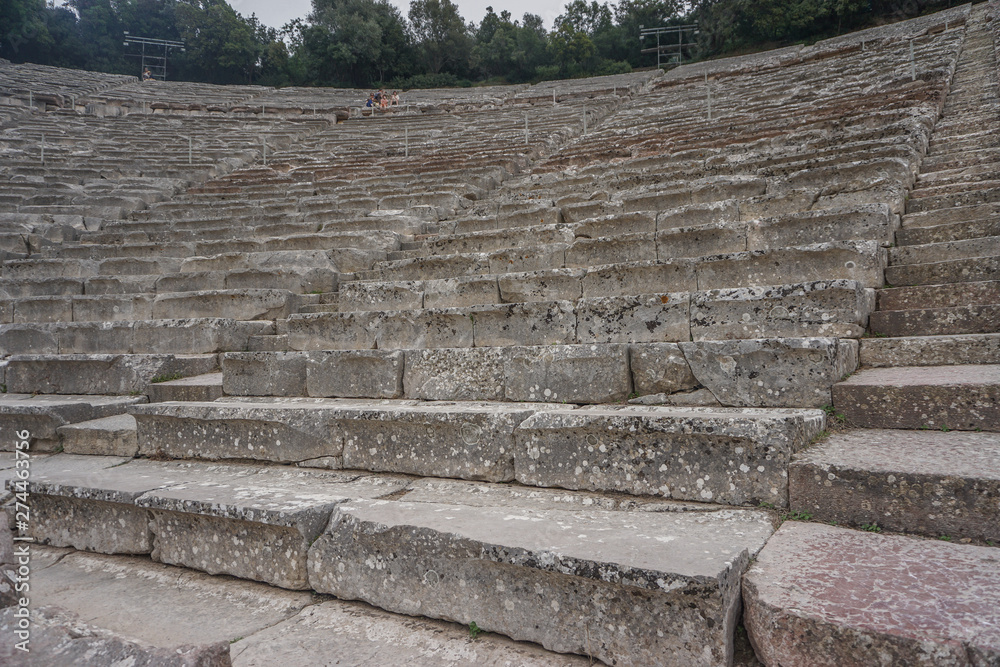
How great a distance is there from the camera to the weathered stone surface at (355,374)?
11.3 ft

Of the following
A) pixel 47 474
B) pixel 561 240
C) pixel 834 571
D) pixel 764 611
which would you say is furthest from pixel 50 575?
pixel 561 240

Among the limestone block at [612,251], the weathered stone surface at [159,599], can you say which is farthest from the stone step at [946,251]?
the weathered stone surface at [159,599]

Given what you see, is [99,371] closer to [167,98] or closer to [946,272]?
[946,272]

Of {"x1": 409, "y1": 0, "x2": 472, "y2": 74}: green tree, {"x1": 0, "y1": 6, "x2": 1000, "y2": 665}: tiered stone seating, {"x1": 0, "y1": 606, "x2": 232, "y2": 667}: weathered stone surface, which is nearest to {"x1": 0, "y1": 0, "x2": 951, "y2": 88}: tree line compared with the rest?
{"x1": 409, "y1": 0, "x2": 472, "y2": 74}: green tree

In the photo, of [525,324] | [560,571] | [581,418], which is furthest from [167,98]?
[560,571]

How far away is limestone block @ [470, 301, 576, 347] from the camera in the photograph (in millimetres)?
3453

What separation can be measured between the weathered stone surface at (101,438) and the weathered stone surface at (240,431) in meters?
0.14

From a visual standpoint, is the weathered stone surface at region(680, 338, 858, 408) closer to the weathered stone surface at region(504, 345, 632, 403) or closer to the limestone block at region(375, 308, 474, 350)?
the weathered stone surface at region(504, 345, 632, 403)

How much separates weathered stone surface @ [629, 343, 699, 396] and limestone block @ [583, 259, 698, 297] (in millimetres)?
952

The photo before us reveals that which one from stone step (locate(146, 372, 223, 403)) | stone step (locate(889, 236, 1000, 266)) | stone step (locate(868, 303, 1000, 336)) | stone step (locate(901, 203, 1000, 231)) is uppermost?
stone step (locate(901, 203, 1000, 231))

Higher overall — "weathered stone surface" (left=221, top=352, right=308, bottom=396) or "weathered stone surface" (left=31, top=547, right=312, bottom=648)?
"weathered stone surface" (left=221, top=352, right=308, bottom=396)

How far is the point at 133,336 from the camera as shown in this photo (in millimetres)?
4992

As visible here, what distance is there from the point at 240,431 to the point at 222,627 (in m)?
1.35

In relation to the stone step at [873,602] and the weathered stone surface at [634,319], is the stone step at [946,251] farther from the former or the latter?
the stone step at [873,602]
